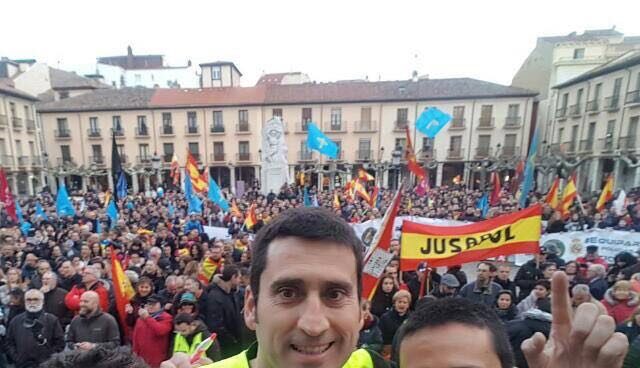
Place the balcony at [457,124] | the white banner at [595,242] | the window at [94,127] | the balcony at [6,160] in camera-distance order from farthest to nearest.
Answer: the window at [94,127] → the balcony at [457,124] → the balcony at [6,160] → the white banner at [595,242]

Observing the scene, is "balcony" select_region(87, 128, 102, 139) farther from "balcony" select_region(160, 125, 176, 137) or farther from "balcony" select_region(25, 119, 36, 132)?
"balcony" select_region(160, 125, 176, 137)

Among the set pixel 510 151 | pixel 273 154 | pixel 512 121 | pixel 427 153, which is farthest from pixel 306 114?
pixel 510 151

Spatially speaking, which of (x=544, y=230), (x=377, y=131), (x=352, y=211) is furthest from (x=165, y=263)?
(x=377, y=131)

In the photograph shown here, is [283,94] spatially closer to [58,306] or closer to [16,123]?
[16,123]

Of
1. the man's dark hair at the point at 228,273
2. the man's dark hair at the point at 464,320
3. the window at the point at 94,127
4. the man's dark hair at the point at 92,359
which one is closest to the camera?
the man's dark hair at the point at 464,320

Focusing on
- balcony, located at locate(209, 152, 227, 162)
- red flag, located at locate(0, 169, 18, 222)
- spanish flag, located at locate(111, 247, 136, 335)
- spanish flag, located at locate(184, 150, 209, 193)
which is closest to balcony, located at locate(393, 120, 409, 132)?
balcony, located at locate(209, 152, 227, 162)

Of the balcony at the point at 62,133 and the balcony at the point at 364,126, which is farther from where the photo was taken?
the balcony at the point at 62,133

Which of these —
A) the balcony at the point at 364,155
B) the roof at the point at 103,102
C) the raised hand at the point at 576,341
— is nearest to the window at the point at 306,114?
the balcony at the point at 364,155

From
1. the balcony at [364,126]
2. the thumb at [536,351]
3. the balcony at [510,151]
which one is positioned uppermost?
the balcony at [364,126]

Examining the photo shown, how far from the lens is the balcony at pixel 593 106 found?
2598 cm

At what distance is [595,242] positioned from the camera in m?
7.68

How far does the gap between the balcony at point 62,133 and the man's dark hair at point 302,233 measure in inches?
1497

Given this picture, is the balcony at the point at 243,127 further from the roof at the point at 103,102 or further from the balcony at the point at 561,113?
the balcony at the point at 561,113

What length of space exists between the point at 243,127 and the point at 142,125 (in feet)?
29.4
